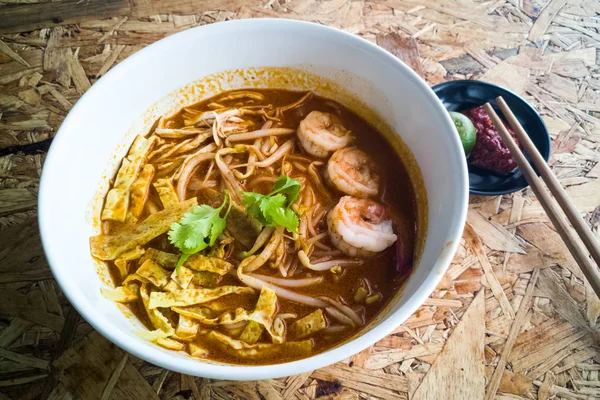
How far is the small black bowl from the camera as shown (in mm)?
2723

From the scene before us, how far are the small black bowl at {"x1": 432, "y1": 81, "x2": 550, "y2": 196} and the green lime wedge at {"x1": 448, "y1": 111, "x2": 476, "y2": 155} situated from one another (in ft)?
0.54

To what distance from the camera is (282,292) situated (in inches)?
88.3

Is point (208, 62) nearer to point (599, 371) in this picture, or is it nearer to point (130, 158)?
point (130, 158)

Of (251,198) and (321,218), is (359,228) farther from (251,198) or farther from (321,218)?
(251,198)

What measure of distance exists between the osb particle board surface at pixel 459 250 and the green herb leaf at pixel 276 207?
723 mm

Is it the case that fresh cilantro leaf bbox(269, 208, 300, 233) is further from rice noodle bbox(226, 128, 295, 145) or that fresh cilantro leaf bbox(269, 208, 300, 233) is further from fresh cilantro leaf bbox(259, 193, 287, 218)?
rice noodle bbox(226, 128, 295, 145)

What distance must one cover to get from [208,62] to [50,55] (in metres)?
1.22

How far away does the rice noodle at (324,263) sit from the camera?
2295 mm

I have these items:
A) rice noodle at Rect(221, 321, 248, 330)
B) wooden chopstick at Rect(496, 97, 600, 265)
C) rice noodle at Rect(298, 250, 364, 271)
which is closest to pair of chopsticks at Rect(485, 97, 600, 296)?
wooden chopstick at Rect(496, 97, 600, 265)

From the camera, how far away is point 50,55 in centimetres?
305

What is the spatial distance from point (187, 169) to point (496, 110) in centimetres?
201

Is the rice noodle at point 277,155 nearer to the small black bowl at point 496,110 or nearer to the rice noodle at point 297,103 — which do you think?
the rice noodle at point 297,103

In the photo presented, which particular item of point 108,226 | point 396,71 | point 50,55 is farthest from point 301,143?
point 50,55

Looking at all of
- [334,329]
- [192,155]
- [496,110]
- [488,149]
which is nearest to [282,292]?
[334,329]
